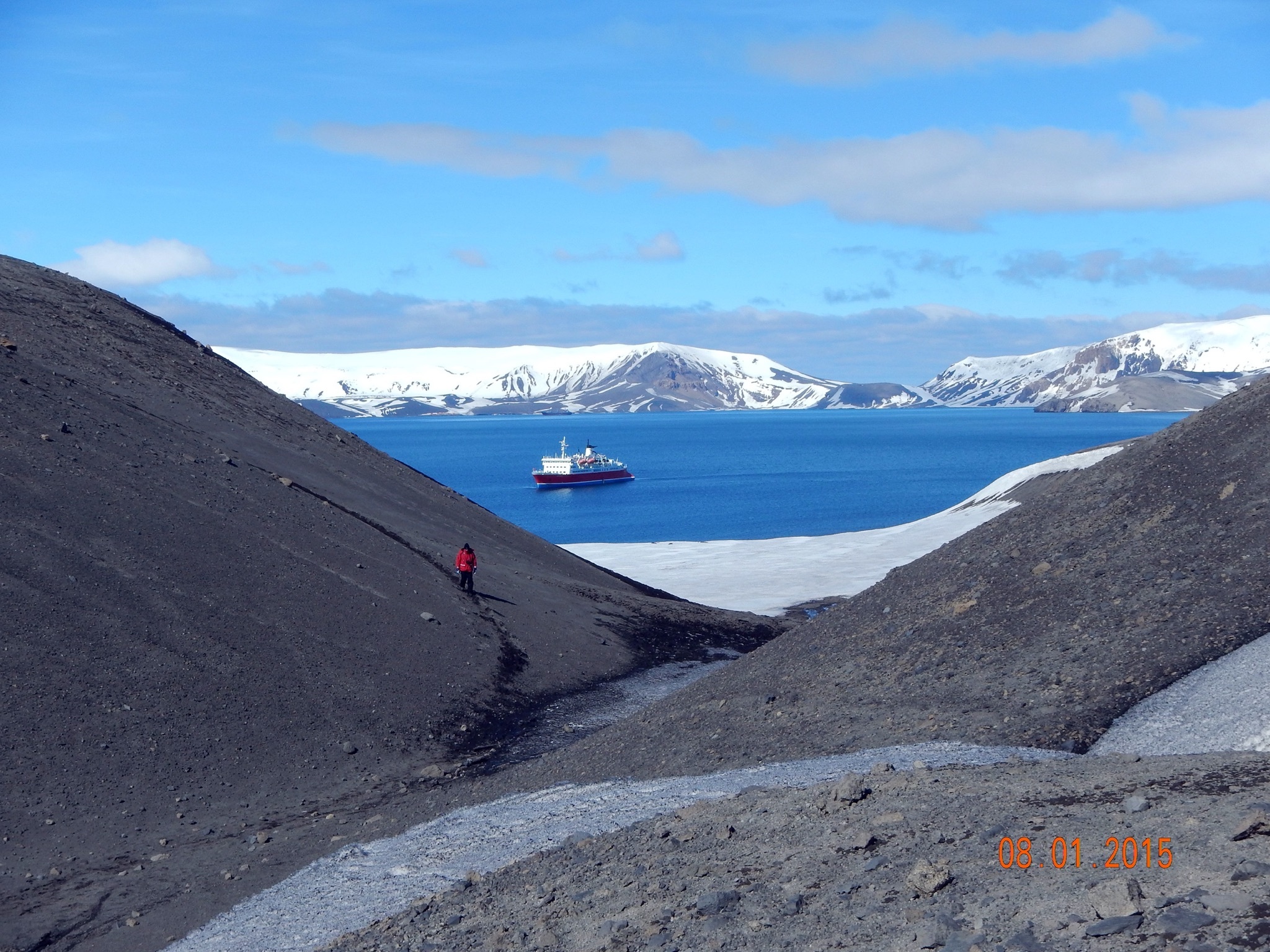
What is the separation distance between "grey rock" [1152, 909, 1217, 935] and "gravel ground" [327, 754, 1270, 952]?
0.04ft

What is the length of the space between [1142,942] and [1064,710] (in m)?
7.24

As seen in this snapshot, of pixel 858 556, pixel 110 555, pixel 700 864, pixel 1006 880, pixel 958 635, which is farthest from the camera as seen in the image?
pixel 858 556

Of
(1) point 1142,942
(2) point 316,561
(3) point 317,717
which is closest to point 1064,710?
(1) point 1142,942

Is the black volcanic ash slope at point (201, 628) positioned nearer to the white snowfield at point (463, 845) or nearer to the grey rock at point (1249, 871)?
the white snowfield at point (463, 845)

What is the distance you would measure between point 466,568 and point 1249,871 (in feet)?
62.0

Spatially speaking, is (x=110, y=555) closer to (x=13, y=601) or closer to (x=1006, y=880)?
(x=13, y=601)

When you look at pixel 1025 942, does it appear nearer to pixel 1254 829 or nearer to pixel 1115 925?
pixel 1115 925

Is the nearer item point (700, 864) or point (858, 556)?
point (700, 864)

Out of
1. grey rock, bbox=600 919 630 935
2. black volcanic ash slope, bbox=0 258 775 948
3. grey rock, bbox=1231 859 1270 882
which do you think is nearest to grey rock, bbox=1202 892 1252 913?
grey rock, bbox=1231 859 1270 882

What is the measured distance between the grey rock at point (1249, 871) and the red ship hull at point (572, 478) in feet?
333

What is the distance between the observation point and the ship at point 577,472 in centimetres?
10875

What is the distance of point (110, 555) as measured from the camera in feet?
60.2

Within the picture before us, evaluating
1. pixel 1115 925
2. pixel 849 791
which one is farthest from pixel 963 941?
pixel 849 791
